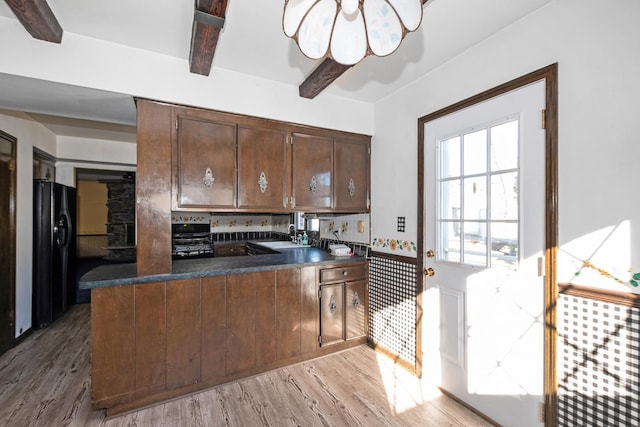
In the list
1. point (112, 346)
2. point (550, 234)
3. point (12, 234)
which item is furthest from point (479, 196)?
point (12, 234)

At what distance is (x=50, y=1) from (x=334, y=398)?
114 inches

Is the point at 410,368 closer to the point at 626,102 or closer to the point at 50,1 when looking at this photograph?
the point at 626,102

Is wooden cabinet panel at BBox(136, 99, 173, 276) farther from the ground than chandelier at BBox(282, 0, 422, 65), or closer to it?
closer to it

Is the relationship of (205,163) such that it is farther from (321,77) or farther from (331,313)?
(331,313)

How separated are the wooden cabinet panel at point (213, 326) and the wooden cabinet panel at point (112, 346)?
1.46 ft

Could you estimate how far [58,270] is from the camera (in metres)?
3.48

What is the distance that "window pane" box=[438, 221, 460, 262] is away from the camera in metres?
2.06

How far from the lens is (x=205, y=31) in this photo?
1600mm

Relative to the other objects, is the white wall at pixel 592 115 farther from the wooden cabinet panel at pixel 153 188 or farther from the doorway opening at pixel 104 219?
the doorway opening at pixel 104 219

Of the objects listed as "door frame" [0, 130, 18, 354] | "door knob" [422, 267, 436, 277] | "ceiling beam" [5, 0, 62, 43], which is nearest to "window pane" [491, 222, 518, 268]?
"door knob" [422, 267, 436, 277]

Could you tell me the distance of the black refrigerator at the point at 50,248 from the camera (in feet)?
10.4

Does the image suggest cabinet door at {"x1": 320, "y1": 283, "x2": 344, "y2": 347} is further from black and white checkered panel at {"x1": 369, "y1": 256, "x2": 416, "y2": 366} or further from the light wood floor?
black and white checkered panel at {"x1": 369, "y1": 256, "x2": 416, "y2": 366}

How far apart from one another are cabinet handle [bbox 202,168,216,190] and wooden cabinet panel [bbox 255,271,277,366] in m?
0.77

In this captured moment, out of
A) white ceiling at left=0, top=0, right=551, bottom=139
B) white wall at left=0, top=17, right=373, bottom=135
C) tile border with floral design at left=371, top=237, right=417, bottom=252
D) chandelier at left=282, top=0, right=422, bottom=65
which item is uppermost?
white ceiling at left=0, top=0, right=551, bottom=139
